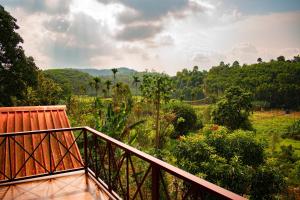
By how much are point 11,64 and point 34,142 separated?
9862mm

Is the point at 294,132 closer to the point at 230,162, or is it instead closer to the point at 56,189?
the point at 230,162

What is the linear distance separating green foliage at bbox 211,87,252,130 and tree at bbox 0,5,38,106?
21.9 meters

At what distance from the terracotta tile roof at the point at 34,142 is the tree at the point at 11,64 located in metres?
7.38

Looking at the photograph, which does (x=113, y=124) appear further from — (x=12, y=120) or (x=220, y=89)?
(x=220, y=89)

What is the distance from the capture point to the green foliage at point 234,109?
30.4 meters

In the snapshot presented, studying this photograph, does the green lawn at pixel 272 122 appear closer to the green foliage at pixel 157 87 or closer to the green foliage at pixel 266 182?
the green foliage at pixel 157 87

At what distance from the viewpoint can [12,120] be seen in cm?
817

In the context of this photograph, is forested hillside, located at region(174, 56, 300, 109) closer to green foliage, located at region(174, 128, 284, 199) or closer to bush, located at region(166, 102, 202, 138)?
bush, located at region(166, 102, 202, 138)

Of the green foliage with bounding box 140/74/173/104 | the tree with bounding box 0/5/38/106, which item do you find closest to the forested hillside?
the green foliage with bounding box 140/74/173/104

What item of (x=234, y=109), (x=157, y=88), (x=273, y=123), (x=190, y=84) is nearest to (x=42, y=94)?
(x=157, y=88)

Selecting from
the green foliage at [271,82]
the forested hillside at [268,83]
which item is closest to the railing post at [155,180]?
the forested hillside at [268,83]

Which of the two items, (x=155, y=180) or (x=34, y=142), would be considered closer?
(x=155, y=180)

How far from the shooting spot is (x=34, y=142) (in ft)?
25.0

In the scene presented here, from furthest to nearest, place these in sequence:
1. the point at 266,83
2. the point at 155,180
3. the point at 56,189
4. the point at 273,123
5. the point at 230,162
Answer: the point at 266,83, the point at 273,123, the point at 230,162, the point at 56,189, the point at 155,180
